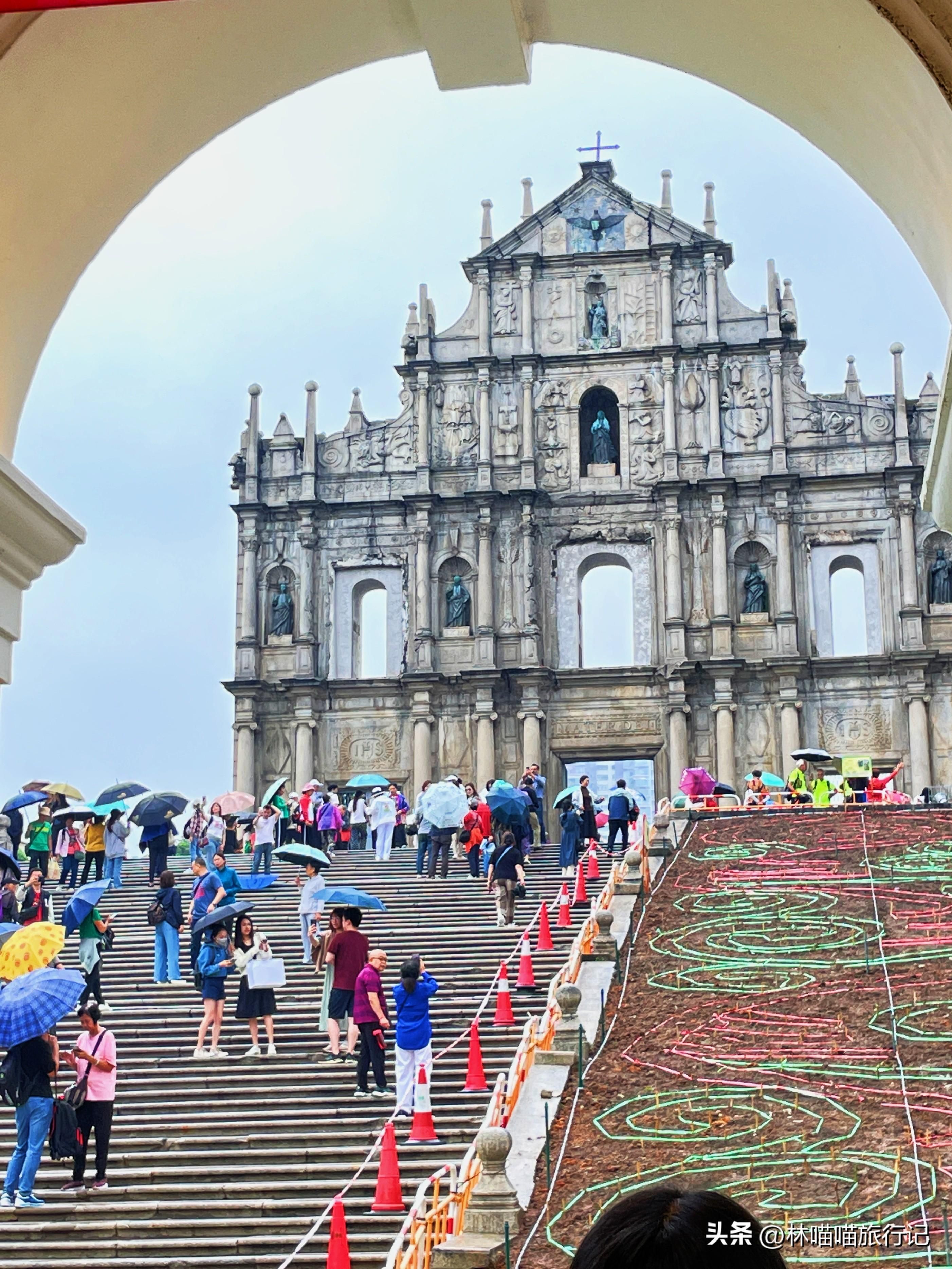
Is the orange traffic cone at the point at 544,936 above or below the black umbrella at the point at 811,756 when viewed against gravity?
below

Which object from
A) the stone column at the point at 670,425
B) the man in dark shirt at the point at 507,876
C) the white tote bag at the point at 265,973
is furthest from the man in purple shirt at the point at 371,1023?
the stone column at the point at 670,425

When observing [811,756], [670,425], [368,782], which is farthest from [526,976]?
[670,425]

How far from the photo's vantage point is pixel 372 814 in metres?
29.8

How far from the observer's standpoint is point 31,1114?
12234 mm

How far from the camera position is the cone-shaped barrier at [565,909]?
21125 millimetres

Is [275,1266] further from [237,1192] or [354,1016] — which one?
[354,1016]

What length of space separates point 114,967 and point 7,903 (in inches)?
68.2

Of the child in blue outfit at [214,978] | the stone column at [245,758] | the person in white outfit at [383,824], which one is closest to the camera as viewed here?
the child in blue outfit at [214,978]

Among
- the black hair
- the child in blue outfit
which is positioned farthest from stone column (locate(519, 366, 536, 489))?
the black hair

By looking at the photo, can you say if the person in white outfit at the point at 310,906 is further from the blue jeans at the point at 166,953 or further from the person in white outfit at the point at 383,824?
the person in white outfit at the point at 383,824

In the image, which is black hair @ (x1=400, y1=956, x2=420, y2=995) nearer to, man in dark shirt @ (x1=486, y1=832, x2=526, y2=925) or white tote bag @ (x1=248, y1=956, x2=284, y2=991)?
white tote bag @ (x1=248, y1=956, x2=284, y2=991)

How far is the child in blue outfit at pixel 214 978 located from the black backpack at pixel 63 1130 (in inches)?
133

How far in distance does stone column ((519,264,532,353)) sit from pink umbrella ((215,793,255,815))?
1377cm

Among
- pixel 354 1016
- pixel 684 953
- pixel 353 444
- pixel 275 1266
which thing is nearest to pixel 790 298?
pixel 353 444
